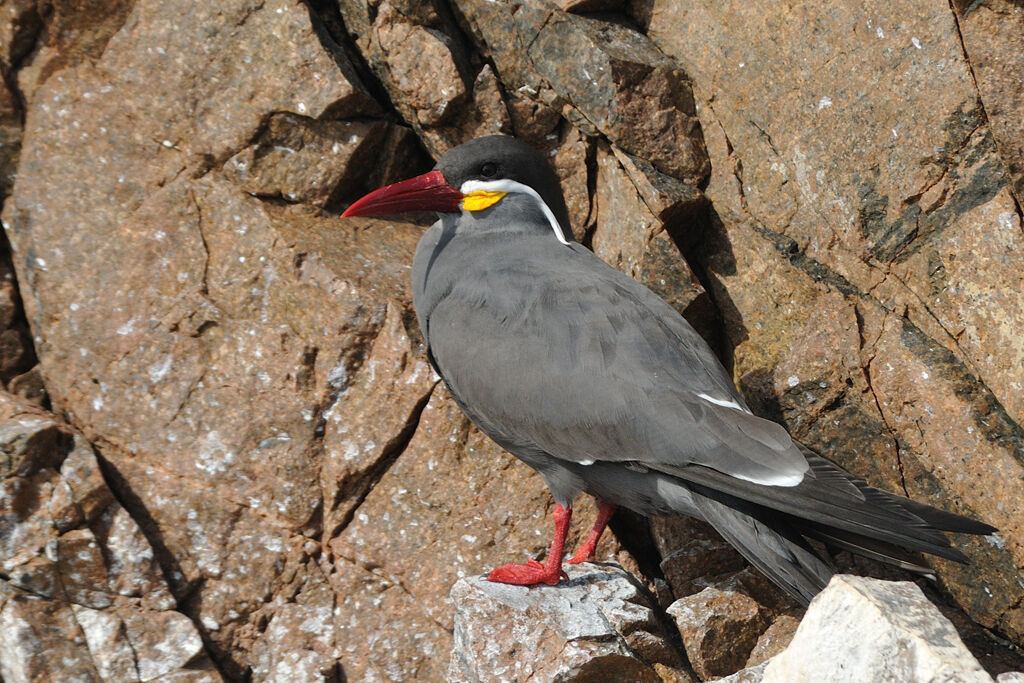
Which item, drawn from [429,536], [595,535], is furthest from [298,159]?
[595,535]

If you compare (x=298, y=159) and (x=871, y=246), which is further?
(x=298, y=159)

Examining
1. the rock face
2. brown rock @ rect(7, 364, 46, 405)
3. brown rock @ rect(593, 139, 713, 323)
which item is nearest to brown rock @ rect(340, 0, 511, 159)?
the rock face

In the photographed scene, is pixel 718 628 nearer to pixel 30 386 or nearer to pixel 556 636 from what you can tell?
pixel 556 636

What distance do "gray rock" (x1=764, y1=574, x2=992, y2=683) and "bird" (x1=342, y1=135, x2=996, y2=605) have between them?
0.54m

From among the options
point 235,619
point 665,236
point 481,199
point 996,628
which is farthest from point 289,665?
point 996,628

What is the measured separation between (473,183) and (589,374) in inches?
55.7

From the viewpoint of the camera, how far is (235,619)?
17.0 ft

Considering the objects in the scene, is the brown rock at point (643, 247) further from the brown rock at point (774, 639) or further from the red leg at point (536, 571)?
the brown rock at point (774, 639)

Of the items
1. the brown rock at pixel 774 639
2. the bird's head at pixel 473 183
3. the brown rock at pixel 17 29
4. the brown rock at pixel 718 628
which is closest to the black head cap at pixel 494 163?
the bird's head at pixel 473 183

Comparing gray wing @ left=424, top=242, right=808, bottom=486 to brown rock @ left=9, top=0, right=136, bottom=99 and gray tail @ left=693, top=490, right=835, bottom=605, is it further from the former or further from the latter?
brown rock @ left=9, top=0, right=136, bottom=99

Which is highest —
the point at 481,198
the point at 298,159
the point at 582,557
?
the point at 298,159

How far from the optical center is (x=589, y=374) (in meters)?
4.46

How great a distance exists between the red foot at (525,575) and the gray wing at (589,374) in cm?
59

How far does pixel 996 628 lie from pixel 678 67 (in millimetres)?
3409
